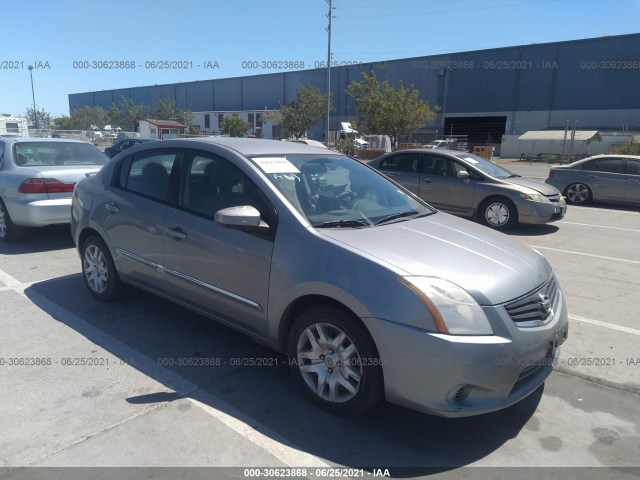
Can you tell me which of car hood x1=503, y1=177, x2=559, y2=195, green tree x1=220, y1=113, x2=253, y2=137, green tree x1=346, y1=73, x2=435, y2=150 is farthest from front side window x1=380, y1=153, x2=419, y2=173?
green tree x1=220, y1=113, x2=253, y2=137

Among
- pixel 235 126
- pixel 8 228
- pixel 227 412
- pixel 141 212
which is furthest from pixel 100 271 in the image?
pixel 235 126

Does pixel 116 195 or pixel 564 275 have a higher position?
pixel 116 195

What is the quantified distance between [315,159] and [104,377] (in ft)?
7.67

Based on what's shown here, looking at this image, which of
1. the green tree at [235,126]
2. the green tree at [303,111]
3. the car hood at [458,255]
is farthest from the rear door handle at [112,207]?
the green tree at [235,126]

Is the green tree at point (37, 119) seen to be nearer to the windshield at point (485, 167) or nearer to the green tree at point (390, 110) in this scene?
the green tree at point (390, 110)

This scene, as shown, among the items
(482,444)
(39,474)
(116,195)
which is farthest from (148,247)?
(482,444)

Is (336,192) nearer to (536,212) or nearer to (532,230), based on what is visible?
(536,212)

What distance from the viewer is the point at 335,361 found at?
2975mm

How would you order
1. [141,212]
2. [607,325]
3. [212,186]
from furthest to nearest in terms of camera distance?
[607,325]
[141,212]
[212,186]

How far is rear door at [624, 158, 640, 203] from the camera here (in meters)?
12.0

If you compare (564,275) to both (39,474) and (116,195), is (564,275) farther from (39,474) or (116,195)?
(39,474)

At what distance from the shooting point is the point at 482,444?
2838 mm

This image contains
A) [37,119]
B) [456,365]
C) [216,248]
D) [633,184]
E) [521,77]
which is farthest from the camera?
[37,119]

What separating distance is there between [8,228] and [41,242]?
51cm
